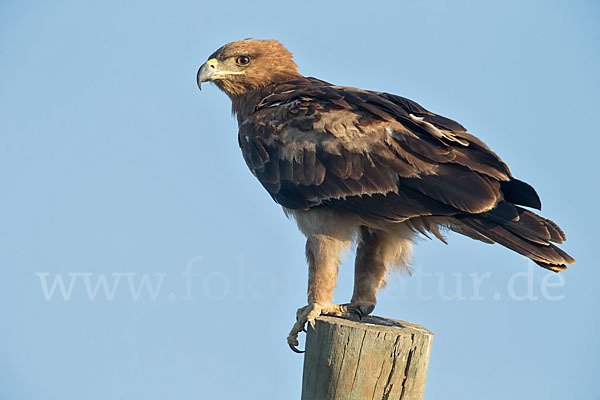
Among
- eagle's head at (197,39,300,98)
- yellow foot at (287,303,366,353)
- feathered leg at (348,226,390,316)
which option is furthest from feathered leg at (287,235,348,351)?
eagle's head at (197,39,300,98)

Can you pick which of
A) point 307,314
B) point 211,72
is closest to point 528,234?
point 307,314

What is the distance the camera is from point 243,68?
740cm

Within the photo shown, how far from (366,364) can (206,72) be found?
13.1 ft

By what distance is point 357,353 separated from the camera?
4590mm

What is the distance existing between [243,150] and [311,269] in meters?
1.46

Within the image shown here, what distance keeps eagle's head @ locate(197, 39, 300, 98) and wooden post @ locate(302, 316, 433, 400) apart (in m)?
3.50

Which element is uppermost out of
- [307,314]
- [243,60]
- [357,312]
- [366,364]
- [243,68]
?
[243,60]

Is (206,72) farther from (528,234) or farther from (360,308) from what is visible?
(528,234)

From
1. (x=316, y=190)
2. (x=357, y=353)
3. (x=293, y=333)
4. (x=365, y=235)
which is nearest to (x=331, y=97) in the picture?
(x=316, y=190)

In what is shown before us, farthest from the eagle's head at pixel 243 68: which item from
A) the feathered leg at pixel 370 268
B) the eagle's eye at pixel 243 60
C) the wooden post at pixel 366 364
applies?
the wooden post at pixel 366 364

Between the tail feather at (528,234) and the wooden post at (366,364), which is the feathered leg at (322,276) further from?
the tail feather at (528,234)

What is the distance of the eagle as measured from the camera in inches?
214

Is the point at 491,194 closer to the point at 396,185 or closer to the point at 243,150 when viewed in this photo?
the point at 396,185

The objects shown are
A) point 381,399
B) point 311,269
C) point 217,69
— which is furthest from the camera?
point 217,69
